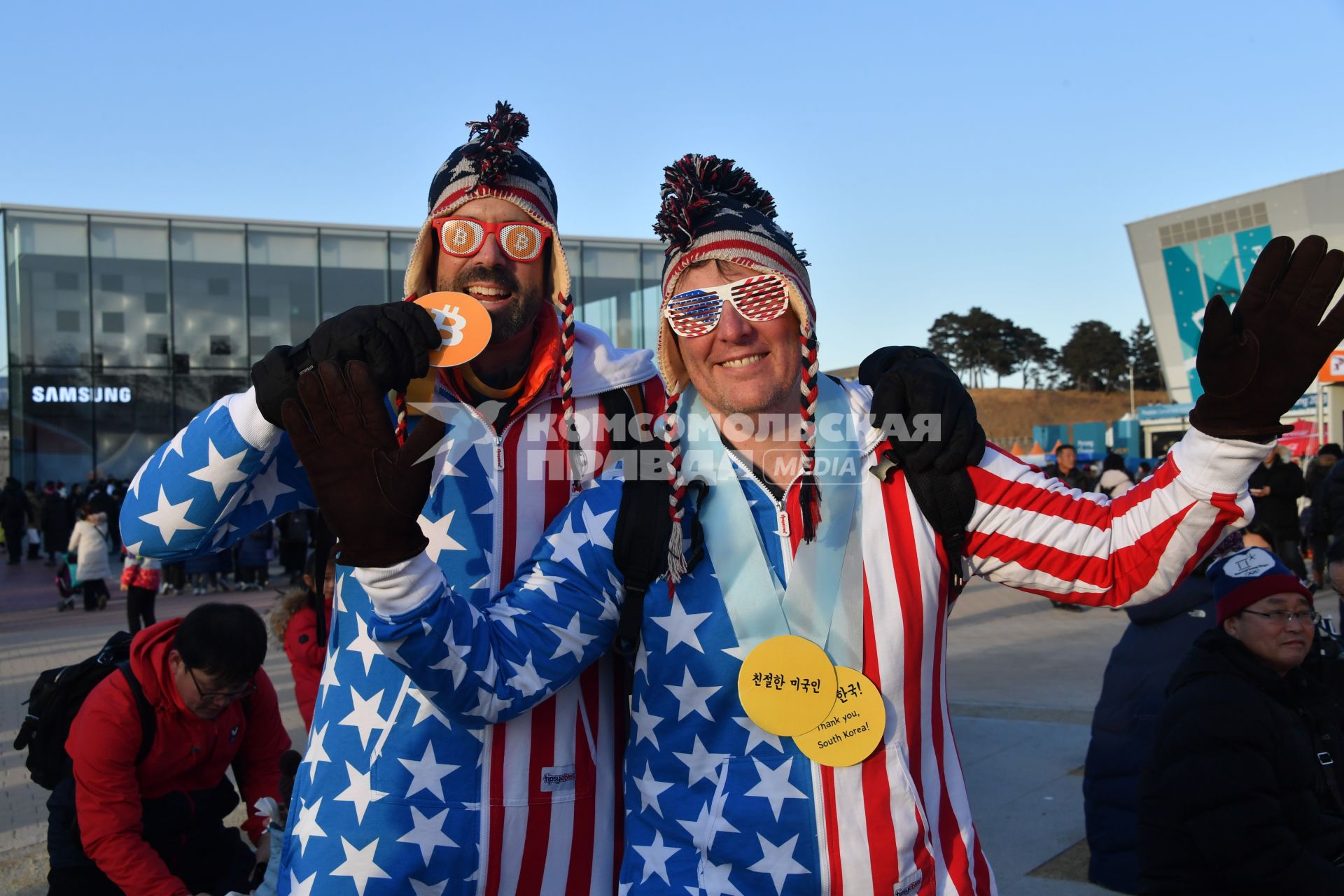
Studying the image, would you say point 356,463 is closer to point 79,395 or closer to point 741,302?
point 741,302

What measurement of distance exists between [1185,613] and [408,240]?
76.1ft

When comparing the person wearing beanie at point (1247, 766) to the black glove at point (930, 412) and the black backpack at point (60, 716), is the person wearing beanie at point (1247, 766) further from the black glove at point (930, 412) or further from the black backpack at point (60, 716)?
the black backpack at point (60, 716)

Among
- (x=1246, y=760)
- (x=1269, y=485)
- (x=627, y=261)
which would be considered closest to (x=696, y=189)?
(x=1246, y=760)

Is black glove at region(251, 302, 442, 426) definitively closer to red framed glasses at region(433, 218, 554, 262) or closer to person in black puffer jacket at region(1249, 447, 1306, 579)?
red framed glasses at region(433, 218, 554, 262)

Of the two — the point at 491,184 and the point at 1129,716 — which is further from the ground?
the point at 491,184

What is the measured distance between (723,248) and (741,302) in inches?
4.4

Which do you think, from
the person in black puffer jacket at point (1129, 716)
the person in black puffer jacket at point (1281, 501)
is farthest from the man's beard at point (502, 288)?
the person in black puffer jacket at point (1281, 501)

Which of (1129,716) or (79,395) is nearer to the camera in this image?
(1129,716)

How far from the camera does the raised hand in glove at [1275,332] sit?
164 cm

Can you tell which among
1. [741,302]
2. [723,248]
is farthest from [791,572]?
[723,248]

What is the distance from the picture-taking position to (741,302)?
209 centimetres

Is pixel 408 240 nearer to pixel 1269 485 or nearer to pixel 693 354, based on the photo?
pixel 1269 485

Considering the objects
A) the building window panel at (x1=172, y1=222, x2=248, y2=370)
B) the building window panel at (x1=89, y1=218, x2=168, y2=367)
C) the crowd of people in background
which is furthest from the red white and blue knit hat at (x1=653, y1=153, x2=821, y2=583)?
the building window panel at (x1=89, y1=218, x2=168, y2=367)

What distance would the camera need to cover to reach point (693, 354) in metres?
2.12
